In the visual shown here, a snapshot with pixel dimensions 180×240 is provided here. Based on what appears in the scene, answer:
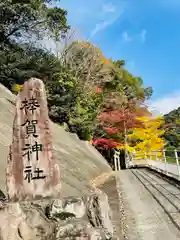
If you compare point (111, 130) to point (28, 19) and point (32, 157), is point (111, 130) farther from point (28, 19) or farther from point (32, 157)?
point (32, 157)

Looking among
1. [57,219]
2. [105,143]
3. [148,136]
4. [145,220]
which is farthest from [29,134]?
[148,136]

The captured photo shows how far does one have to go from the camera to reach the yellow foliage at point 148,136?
29312 millimetres

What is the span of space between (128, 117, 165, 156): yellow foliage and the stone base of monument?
24562mm

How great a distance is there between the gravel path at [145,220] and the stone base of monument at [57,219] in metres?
1.47

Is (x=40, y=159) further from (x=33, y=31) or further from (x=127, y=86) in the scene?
(x=127, y=86)

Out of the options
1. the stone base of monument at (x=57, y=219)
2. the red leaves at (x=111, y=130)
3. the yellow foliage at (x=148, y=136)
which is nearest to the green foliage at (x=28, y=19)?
the red leaves at (x=111, y=130)

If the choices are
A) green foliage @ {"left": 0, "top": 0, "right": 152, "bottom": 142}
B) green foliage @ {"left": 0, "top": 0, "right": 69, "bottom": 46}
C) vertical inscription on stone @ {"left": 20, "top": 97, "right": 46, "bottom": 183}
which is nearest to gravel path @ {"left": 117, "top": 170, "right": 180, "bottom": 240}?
vertical inscription on stone @ {"left": 20, "top": 97, "right": 46, "bottom": 183}

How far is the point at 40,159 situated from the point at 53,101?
1479cm

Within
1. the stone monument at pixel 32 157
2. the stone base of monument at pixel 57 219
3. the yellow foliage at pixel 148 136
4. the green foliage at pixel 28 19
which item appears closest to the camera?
the stone base of monument at pixel 57 219

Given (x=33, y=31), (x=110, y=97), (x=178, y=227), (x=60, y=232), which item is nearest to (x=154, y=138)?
(x=110, y=97)

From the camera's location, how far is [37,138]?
547cm

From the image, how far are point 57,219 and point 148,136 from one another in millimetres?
25961

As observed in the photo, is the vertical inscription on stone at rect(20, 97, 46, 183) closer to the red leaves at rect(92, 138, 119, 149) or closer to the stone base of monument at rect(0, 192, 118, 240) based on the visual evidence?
the stone base of monument at rect(0, 192, 118, 240)

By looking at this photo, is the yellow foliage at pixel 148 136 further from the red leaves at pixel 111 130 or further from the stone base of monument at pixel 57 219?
the stone base of monument at pixel 57 219
